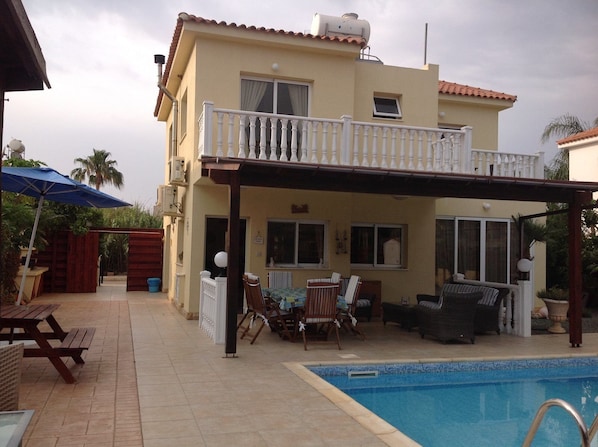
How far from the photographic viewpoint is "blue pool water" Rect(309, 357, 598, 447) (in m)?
5.77

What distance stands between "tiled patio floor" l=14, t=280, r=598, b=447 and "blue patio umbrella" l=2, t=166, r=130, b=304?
2307 millimetres

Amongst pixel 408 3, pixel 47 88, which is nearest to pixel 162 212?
pixel 408 3

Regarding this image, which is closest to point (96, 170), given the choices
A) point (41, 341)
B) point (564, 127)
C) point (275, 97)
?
point (275, 97)

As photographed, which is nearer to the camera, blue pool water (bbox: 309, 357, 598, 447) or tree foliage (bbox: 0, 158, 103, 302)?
blue pool water (bbox: 309, 357, 598, 447)

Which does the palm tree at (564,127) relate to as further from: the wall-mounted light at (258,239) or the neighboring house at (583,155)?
the wall-mounted light at (258,239)

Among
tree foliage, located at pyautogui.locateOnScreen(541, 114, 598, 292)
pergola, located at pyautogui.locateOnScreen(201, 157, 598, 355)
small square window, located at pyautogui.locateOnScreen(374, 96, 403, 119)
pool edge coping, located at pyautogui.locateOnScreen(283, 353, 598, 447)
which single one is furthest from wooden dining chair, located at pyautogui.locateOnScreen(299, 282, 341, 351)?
tree foliage, located at pyautogui.locateOnScreen(541, 114, 598, 292)

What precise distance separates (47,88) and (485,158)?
8.67m

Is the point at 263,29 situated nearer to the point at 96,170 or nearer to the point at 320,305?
the point at 320,305

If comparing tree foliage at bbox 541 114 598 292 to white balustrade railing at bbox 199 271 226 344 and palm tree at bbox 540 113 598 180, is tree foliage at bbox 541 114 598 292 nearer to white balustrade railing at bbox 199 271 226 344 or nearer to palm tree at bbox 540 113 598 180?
palm tree at bbox 540 113 598 180

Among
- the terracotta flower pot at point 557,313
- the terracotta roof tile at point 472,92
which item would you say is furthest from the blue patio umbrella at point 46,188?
the terracotta roof tile at point 472,92

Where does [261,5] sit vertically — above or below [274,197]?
above

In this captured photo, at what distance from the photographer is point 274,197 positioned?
1217cm

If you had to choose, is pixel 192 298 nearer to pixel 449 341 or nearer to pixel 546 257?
pixel 449 341

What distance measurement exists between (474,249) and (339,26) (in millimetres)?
6815
